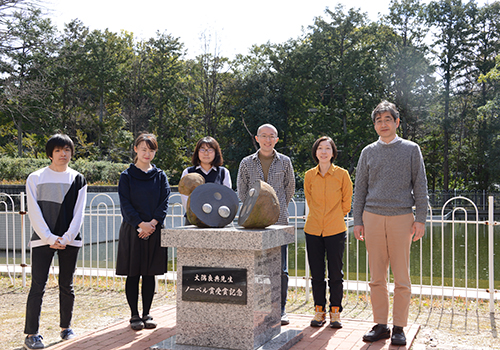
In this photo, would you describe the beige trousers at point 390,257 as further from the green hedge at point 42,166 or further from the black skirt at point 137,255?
the green hedge at point 42,166

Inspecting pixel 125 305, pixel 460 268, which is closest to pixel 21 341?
pixel 125 305

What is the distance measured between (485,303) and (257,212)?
12.2 ft

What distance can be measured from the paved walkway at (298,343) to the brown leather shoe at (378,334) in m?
0.04

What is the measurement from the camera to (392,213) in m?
3.92

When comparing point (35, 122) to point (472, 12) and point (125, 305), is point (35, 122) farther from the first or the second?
point (472, 12)

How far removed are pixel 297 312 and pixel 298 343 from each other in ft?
4.44

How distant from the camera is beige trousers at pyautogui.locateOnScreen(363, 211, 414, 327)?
12.8 ft

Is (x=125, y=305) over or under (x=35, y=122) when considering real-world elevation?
under

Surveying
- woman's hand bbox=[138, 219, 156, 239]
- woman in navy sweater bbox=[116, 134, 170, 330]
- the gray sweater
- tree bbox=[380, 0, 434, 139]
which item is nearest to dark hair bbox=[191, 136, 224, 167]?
woman in navy sweater bbox=[116, 134, 170, 330]

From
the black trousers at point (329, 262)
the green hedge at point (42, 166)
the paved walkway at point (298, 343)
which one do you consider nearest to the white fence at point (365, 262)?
the black trousers at point (329, 262)

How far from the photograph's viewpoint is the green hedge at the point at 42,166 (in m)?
16.4

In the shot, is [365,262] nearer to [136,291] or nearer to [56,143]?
[136,291]

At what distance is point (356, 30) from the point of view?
2983cm

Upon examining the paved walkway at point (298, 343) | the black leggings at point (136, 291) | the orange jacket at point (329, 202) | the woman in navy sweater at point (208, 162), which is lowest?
the paved walkway at point (298, 343)
